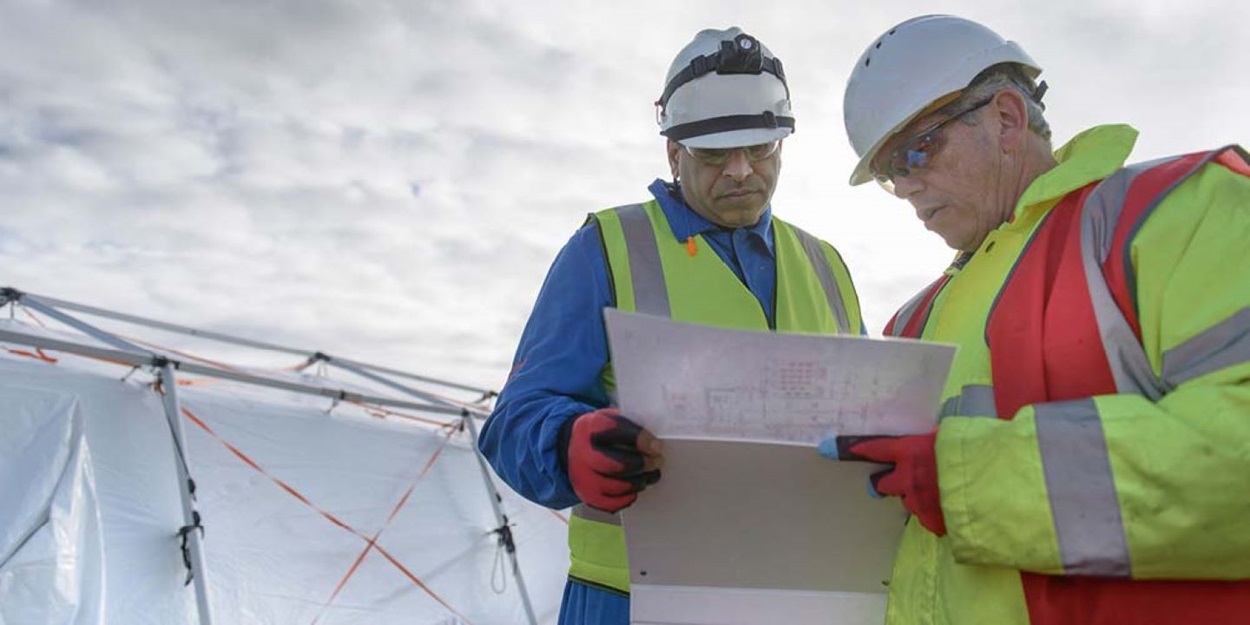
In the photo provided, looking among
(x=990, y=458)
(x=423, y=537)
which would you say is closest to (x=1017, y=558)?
(x=990, y=458)

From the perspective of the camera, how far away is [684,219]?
2.11 metres

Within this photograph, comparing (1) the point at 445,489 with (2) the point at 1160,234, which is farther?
(1) the point at 445,489

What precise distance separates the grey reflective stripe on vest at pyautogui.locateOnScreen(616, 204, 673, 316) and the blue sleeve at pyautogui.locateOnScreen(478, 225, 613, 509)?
2.5 inches

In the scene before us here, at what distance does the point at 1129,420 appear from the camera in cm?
108

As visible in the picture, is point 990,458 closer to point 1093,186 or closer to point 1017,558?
point 1017,558

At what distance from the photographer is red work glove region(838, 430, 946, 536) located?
1219mm

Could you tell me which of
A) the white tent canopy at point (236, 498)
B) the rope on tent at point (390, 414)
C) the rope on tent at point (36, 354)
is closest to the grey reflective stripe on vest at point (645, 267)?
the white tent canopy at point (236, 498)

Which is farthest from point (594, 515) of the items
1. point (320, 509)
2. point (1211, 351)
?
point (320, 509)

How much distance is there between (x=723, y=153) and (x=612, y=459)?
3.20ft

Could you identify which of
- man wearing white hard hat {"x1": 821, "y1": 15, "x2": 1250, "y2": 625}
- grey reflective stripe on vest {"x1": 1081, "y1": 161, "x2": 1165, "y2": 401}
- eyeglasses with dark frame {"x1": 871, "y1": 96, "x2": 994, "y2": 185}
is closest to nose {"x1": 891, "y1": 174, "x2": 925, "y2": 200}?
eyeglasses with dark frame {"x1": 871, "y1": 96, "x2": 994, "y2": 185}

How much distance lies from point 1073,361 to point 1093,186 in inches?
11.5

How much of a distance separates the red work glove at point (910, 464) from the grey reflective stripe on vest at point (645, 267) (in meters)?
0.75

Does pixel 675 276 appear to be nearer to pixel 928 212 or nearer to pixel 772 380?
pixel 928 212

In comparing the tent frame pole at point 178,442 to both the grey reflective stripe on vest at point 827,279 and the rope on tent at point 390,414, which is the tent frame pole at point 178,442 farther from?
the grey reflective stripe on vest at point 827,279
